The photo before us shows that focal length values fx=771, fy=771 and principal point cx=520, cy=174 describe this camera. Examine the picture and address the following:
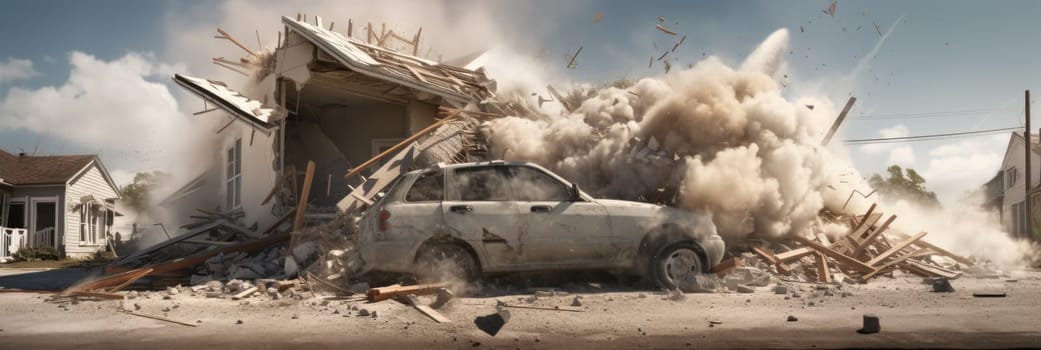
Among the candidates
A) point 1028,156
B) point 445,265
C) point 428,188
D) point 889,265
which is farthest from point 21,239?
point 1028,156

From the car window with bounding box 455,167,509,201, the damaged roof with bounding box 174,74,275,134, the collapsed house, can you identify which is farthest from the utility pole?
the damaged roof with bounding box 174,74,275,134

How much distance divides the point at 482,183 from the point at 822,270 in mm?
4957

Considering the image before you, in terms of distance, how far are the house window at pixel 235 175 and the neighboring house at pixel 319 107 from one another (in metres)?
0.02

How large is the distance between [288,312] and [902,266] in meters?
9.02

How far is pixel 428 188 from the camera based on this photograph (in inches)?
357

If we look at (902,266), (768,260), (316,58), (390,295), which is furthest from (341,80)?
(902,266)

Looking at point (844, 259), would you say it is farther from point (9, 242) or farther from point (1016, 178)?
point (1016, 178)

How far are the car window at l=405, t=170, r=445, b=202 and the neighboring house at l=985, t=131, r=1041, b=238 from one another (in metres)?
30.1

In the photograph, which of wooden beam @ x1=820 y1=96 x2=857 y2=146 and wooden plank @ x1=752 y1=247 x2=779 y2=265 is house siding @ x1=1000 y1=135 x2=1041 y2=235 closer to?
wooden beam @ x1=820 y1=96 x2=857 y2=146

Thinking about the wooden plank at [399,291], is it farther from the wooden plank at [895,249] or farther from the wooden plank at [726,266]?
the wooden plank at [895,249]

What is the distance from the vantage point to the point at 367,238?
896 cm

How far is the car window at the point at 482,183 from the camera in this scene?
9.16 metres

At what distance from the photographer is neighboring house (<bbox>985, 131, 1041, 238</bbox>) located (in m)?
32.8

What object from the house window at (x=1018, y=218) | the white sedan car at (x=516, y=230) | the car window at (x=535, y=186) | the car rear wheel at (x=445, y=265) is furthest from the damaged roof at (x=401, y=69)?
the house window at (x=1018, y=218)
